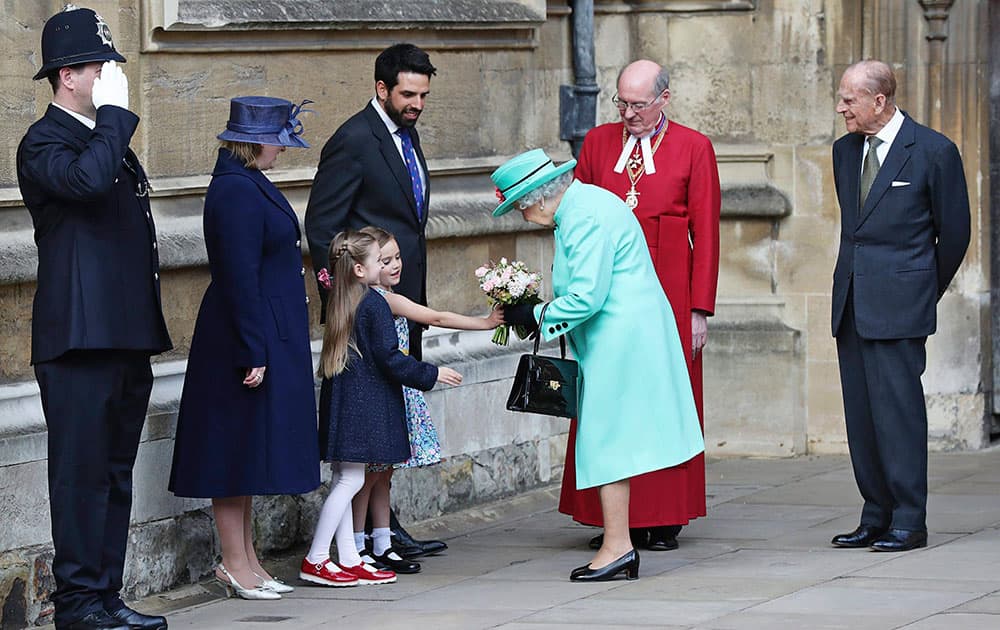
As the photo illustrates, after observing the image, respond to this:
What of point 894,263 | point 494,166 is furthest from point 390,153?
point 894,263

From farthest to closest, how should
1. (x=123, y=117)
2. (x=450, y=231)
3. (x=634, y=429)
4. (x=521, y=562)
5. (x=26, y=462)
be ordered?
(x=450, y=231) < (x=521, y=562) < (x=634, y=429) < (x=26, y=462) < (x=123, y=117)

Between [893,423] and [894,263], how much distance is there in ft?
1.95

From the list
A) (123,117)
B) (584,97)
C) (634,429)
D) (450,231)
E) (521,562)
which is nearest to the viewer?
(123,117)

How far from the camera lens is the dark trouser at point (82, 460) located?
6.05m

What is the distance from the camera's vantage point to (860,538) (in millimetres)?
7562

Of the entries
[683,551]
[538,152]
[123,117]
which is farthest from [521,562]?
[123,117]

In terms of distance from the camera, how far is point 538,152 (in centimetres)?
686

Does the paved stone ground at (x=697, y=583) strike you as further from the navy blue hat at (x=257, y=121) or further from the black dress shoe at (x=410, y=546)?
the navy blue hat at (x=257, y=121)

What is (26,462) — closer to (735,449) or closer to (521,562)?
(521,562)

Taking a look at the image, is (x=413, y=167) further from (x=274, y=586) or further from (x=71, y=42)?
(x=71, y=42)

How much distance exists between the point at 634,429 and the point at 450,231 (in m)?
2.13

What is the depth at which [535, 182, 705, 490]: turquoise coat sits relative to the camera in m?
6.82

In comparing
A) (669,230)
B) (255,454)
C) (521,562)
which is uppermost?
(669,230)

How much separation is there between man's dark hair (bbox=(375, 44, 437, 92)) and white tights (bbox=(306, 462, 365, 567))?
4.82ft
